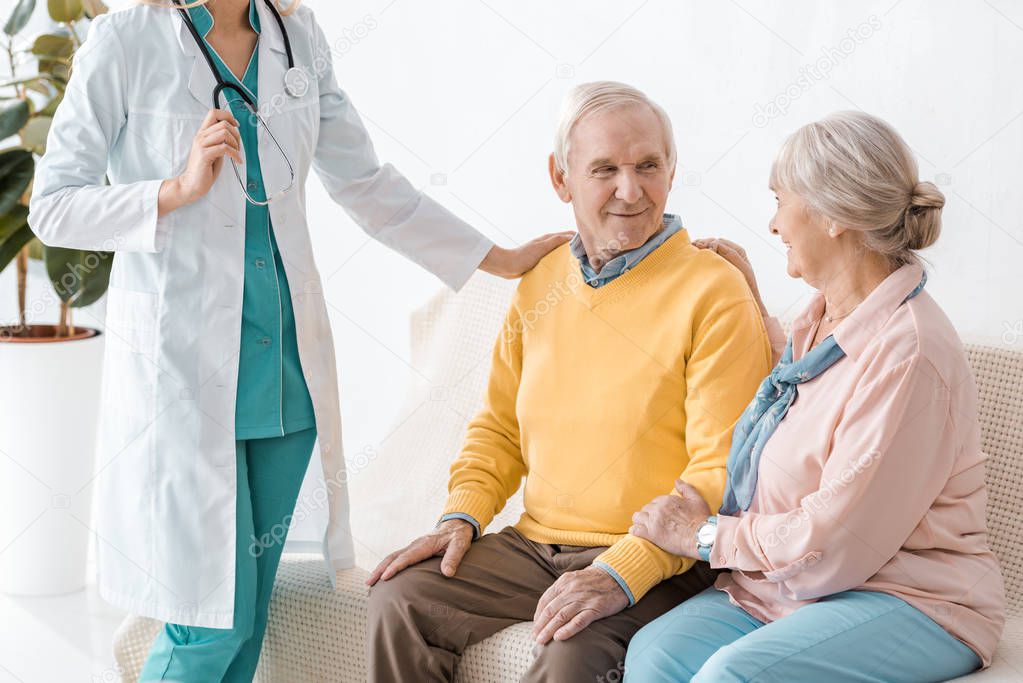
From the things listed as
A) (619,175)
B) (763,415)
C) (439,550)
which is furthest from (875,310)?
(439,550)

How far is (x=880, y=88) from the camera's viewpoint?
225 cm

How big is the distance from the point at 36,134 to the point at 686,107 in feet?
5.50

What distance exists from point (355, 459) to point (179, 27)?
125cm

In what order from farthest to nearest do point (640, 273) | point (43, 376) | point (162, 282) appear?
point (43, 376), point (640, 273), point (162, 282)

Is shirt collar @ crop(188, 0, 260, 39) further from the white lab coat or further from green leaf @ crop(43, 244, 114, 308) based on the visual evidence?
green leaf @ crop(43, 244, 114, 308)

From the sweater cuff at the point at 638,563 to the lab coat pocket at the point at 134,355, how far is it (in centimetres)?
77

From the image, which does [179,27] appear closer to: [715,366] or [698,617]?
[715,366]

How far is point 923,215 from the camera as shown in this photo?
1.59 metres

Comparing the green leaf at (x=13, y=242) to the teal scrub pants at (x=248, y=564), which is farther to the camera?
the green leaf at (x=13, y=242)

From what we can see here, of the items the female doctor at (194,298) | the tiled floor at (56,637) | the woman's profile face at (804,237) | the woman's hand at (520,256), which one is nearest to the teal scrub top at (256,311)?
the female doctor at (194,298)

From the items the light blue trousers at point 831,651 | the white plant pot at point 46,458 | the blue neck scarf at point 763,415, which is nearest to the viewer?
the light blue trousers at point 831,651

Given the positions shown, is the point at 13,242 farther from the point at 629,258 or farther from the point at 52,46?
the point at 629,258

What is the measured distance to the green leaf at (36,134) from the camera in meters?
2.92

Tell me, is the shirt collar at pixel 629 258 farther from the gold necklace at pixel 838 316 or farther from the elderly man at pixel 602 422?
the gold necklace at pixel 838 316
